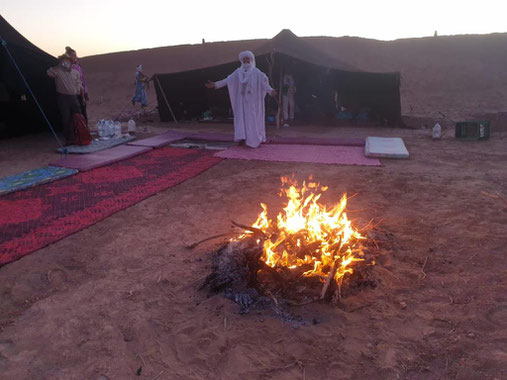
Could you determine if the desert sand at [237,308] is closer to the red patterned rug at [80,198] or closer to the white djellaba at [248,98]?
the red patterned rug at [80,198]

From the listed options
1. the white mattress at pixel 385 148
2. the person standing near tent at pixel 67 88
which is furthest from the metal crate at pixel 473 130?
the person standing near tent at pixel 67 88

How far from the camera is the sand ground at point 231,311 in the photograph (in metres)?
2.27

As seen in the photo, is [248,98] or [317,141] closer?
[248,98]

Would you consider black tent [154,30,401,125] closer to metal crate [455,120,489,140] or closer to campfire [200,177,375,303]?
metal crate [455,120,489,140]

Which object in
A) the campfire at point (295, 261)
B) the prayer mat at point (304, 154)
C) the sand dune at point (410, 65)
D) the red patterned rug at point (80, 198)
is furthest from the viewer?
the sand dune at point (410, 65)

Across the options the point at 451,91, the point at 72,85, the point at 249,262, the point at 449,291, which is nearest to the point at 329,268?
the point at 249,262

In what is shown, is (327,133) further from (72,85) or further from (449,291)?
(449,291)

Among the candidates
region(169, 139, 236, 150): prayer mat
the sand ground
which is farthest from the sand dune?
the sand ground

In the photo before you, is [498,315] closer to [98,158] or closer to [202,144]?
[98,158]

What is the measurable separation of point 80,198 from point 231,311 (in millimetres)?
3562

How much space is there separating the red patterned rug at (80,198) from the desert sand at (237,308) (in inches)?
9.7

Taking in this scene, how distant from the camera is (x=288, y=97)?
12.7m

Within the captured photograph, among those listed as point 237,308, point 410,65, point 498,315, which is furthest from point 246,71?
point 410,65

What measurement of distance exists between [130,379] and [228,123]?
37.5ft
